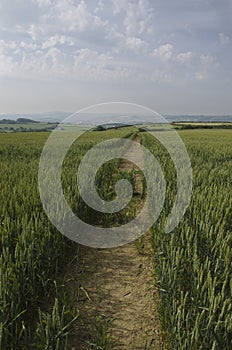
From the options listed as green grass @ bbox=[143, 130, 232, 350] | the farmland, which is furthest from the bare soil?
green grass @ bbox=[143, 130, 232, 350]

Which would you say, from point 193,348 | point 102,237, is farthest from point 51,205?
point 193,348

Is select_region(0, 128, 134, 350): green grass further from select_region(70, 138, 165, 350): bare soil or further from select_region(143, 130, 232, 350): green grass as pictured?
select_region(143, 130, 232, 350): green grass

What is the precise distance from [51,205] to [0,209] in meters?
0.71

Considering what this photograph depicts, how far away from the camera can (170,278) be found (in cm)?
237

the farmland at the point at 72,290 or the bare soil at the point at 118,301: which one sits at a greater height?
the farmland at the point at 72,290

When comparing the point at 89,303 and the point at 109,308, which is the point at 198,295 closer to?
the point at 109,308

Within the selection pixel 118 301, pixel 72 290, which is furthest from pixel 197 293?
pixel 72 290

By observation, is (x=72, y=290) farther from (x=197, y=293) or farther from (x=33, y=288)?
(x=197, y=293)

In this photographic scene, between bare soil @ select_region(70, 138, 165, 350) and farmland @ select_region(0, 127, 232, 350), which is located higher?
farmland @ select_region(0, 127, 232, 350)

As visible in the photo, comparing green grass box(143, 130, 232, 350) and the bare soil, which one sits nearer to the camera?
green grass box(143, 130, 232, 350)

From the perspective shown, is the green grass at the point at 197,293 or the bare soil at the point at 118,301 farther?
the bare soil at the point at 118,301

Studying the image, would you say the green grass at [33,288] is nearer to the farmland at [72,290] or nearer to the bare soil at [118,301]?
the farmland at [72,290]

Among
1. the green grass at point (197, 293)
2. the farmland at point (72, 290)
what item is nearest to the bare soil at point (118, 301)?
the farmland at point (72, 290)

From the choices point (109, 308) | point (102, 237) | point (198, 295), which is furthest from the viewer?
point (102, 237)
